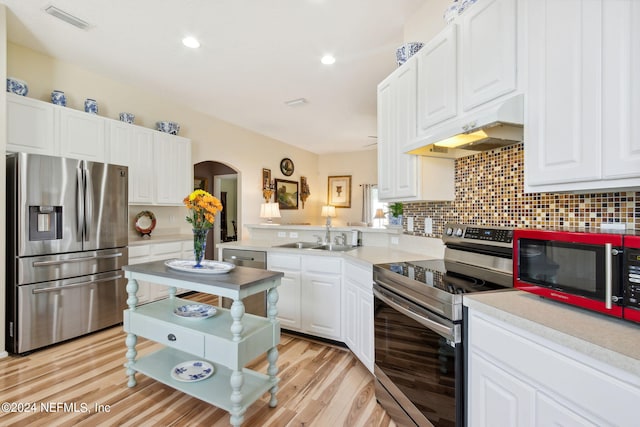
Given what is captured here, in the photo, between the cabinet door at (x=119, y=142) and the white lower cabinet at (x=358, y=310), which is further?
the cabinet door at (x=119, y=142)

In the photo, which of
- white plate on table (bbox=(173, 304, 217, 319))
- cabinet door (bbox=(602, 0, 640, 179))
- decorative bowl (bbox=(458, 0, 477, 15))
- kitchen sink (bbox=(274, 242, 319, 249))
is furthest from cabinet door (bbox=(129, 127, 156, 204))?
cabinet door (bbox=(602, 0, 640, 179))

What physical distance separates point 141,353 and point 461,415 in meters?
2.58

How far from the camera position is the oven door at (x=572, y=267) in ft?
3.19

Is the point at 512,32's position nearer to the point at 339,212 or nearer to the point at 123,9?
the point at 123,9

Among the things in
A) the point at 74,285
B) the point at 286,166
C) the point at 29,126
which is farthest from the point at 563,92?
the point at 286,166

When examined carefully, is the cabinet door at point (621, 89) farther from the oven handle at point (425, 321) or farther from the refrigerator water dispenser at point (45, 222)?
the refrigerator water dispenser at point (45, 222)

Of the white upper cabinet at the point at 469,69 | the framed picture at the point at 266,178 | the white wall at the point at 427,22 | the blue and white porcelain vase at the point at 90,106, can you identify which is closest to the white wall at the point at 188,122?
the framed picture at the point at 266,178

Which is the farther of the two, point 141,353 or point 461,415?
point 141,353

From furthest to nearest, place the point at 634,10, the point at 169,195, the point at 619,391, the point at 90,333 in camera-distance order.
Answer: the point at 169,195
the point at 90,333
the point at 634,10
the point at 619,391

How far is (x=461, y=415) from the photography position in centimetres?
130

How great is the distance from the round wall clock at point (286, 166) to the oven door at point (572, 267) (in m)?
6.14

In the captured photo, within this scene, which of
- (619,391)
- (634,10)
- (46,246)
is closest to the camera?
(619,391)

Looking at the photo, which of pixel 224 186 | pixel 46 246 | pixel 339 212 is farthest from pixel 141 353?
pixel 339 212

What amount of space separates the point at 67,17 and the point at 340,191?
6.38m
